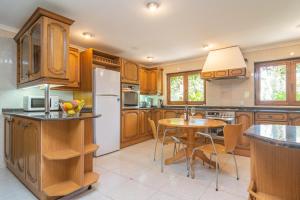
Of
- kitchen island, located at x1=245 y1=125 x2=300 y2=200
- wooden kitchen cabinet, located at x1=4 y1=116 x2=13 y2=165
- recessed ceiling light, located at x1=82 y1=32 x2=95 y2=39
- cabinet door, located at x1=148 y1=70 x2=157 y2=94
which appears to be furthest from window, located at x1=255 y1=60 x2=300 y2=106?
wooden kitchen cabinet, located at x1=4 y1=116 x2=13 y2=165

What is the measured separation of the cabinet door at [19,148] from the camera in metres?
2.14

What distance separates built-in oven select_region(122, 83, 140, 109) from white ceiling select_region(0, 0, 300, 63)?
979mm

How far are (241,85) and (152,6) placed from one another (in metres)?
2.93

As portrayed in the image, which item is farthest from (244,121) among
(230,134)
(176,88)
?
(176,88)

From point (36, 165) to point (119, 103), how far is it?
2.09 meters

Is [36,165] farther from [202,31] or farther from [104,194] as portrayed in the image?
[202,31]

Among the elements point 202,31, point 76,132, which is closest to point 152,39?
point 202,31

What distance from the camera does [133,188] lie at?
6.82 feet

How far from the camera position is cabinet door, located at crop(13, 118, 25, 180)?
2145 millimetres

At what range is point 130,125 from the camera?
13.4 feet

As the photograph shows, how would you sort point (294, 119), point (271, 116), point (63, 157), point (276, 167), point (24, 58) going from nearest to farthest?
point (276, 167)
point (63, 157)
point (24, 58)
point (294, 119)
point (271, 116)

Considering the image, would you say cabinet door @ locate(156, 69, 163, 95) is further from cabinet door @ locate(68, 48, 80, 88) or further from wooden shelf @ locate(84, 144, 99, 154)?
wooden shelf @ locate(84, 144, 99, 154)

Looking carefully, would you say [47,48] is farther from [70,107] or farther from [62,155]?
[62,155]

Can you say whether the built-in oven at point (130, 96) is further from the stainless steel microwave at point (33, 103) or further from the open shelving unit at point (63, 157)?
the open shelving unit at point (63, 157)
